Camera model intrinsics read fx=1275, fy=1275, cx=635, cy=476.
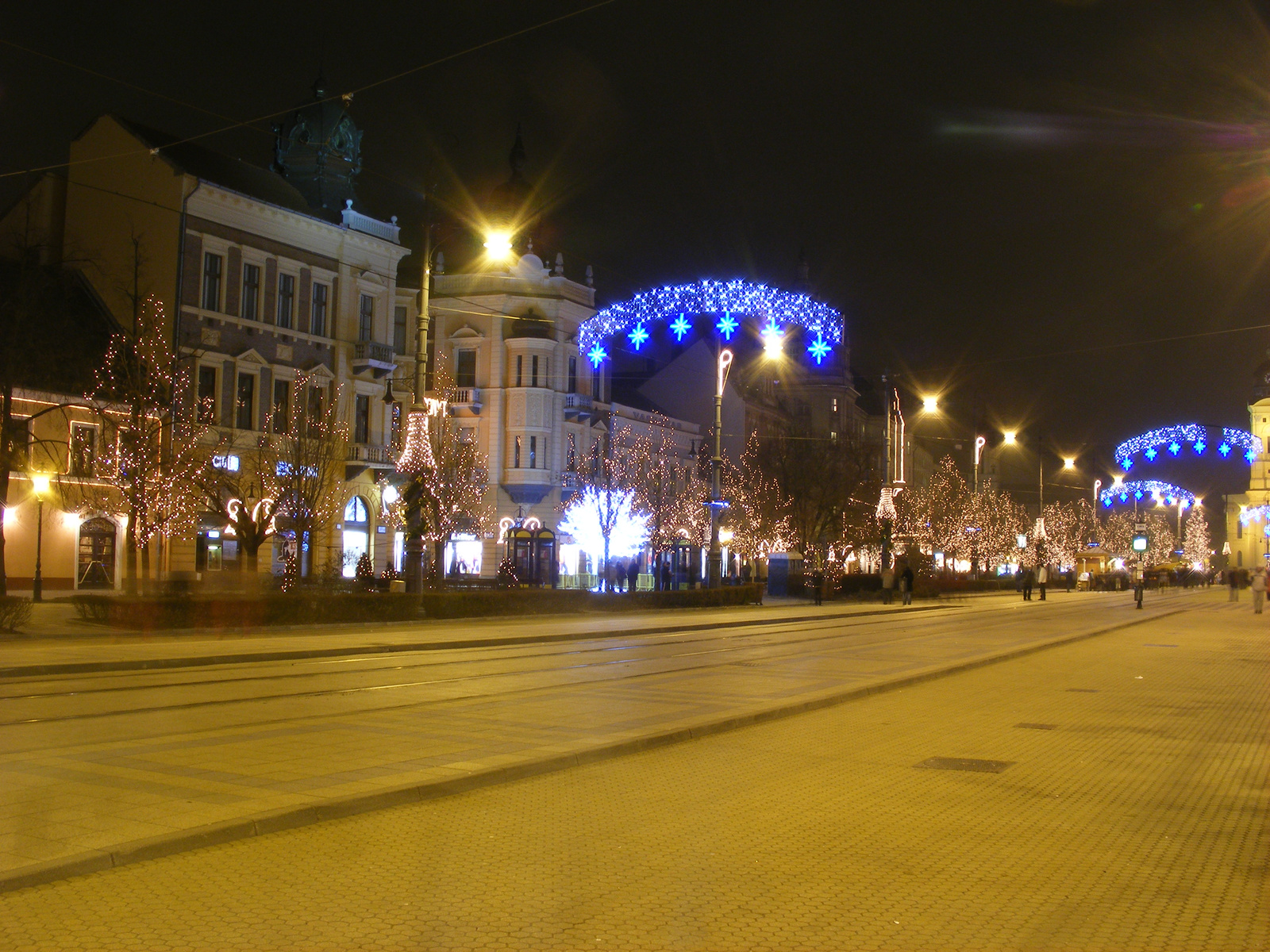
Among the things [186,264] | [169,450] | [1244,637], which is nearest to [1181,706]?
[1244,637]

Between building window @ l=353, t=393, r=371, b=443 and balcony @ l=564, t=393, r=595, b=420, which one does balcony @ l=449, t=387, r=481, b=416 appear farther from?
building window @ l=353, t=393, r=371, b=443

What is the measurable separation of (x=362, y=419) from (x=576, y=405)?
1437 centimetres

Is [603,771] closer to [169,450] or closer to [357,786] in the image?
[357,786]

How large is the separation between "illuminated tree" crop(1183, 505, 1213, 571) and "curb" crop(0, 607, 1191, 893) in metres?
145

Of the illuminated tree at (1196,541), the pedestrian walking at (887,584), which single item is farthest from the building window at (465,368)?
the illuminated tree at (1196,541)

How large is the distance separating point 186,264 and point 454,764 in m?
36.9

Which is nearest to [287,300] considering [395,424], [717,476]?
[395,424]

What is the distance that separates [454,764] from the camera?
9.98 meters

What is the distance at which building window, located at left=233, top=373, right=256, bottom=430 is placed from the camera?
4562 cm

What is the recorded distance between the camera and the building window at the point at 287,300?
155 feet

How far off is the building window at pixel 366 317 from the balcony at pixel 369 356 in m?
0.92

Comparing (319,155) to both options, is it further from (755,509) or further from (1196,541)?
(1196,541)

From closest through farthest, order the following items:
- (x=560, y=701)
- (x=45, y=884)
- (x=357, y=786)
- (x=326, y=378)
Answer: (x=45, y=884), (x=357, y=786), (x=560, y=701), (x=326, y=378)

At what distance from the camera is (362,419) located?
5109 cm
